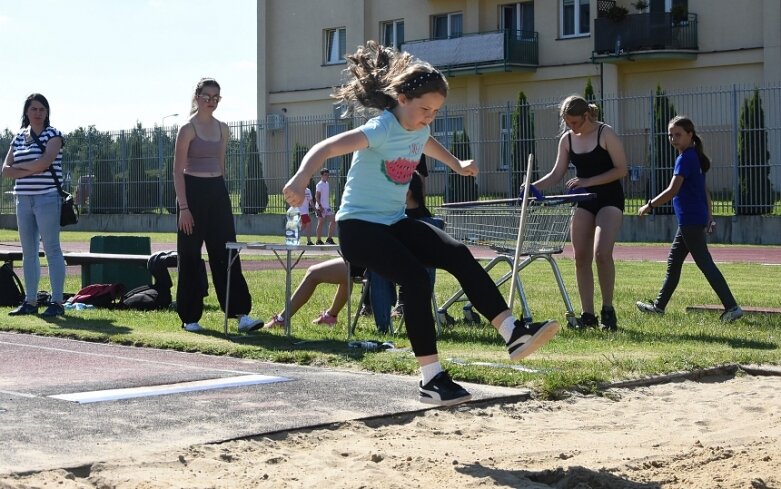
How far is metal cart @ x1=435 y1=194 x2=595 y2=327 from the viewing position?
1027cm

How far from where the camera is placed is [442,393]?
20.9ft

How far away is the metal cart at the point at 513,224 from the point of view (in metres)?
10.3

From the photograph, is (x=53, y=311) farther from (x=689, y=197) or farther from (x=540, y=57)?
(x=540, y=57)

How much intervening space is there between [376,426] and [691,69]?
39.1 metres

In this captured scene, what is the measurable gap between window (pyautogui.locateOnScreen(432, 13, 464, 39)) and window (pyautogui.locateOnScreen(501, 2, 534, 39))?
185cm

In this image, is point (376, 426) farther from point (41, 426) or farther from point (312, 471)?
point (41, 426)

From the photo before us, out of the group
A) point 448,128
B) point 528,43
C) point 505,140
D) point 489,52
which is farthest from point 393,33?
point 505,140

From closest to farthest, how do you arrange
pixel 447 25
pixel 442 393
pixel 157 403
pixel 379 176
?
pixel 442 393 → pixel 379 176 → pixel 157 403 → pixel 447 25

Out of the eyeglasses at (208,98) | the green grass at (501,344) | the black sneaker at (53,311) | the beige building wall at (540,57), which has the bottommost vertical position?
the green grass at (501,344)

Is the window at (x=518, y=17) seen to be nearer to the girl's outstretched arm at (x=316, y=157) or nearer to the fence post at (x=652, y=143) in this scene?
the fence post at (x=652, y=143)

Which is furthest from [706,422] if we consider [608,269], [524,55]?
[524,55]

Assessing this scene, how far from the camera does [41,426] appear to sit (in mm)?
6105

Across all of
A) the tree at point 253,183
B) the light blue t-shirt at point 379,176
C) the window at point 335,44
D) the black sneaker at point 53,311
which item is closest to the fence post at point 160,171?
the tree at point 253,183

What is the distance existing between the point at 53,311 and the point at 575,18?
37.1 meters
